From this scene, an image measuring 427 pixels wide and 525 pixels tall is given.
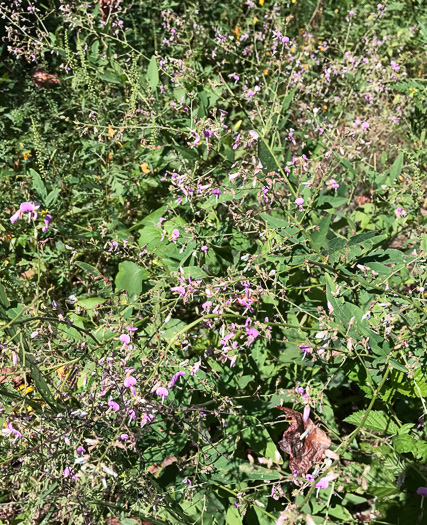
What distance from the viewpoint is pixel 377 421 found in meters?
2.17

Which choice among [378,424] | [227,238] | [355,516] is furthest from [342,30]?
[355,516]

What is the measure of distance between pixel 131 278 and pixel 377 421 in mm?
1320

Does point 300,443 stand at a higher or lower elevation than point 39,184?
lower

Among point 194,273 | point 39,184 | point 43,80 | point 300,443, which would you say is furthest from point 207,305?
point 43,80

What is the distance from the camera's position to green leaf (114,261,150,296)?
229 centimetres

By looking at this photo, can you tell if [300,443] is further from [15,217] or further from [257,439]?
[15,217]

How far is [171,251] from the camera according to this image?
2.35 metres

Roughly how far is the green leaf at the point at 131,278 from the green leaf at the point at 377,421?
1127 mm

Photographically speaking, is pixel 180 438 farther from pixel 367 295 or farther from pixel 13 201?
pixel 13 201

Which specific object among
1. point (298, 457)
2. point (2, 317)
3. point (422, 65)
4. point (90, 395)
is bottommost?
point (298, 457)

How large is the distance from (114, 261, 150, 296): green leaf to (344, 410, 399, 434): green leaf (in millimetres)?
1127

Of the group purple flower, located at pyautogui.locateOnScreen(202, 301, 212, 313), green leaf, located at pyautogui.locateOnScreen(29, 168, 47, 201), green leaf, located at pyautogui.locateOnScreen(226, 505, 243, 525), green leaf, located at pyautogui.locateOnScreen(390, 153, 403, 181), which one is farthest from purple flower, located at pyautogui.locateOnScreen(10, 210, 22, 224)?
green leaf, located at pyautogui.locateOnScreen(390, 153, 403, 181)

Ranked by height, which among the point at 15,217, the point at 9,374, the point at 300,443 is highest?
the point at 15,217

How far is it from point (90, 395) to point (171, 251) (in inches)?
36.9
